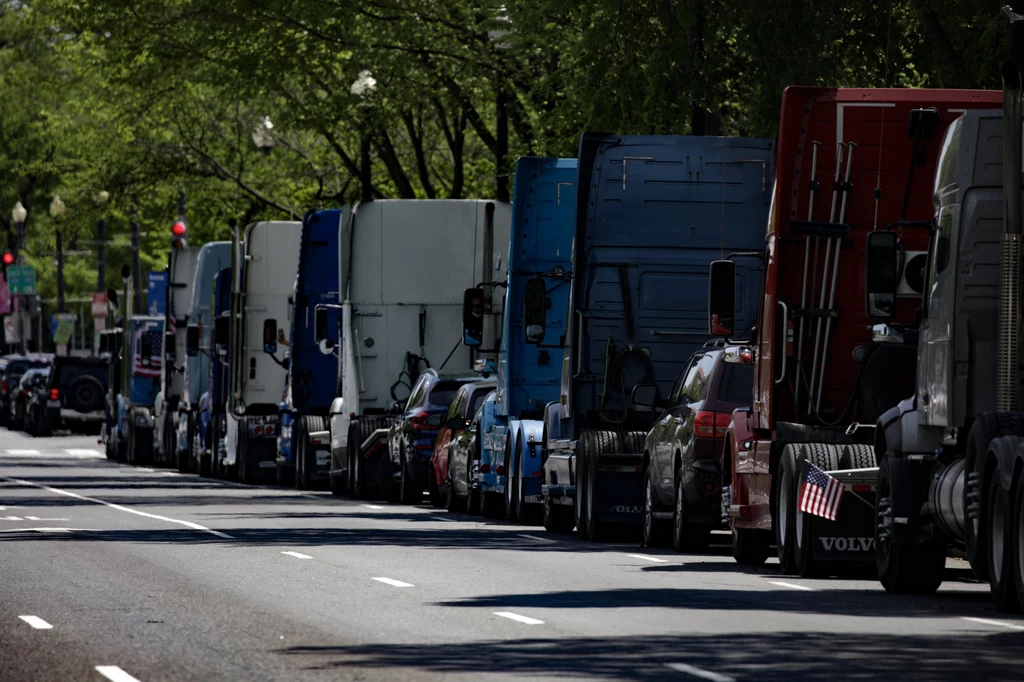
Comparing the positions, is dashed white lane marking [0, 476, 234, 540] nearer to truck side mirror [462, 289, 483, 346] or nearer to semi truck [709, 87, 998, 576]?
truck side mirror [462, 289, 483, 346]

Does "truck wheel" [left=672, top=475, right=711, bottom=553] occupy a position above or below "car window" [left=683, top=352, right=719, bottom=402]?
below

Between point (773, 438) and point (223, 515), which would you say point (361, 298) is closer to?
point (223, 515)

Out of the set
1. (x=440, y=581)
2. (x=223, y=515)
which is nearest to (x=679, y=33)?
(x=223, y=515)

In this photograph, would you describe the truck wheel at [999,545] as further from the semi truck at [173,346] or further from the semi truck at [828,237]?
the semi truck at [173,346]

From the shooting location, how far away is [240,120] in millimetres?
51844

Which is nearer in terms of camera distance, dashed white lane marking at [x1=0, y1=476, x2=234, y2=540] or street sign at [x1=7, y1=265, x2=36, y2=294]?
dashed white lane marking at [x1=0, y1=476, x2=234, y2=540]

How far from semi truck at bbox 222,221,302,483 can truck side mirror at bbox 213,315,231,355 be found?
844mm

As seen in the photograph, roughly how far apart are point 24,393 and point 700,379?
49.1 metres

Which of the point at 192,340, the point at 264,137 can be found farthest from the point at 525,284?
the point at 264,137

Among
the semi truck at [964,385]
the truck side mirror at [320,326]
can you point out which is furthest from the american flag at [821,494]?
the truck side mirror at [320,326]

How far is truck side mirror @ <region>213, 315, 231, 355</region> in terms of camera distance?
134 feet

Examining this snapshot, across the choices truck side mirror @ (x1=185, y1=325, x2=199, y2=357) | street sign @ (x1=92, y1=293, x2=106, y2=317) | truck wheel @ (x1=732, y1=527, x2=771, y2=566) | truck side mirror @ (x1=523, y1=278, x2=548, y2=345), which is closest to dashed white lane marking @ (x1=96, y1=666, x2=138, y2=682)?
truck wheel @ (x1=732, y1=527, x2=771, y2=566)

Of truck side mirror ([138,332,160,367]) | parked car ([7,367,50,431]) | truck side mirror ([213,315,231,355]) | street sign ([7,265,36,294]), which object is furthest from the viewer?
street sign ([7,265,36,294])

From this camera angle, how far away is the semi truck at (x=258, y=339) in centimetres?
3838
